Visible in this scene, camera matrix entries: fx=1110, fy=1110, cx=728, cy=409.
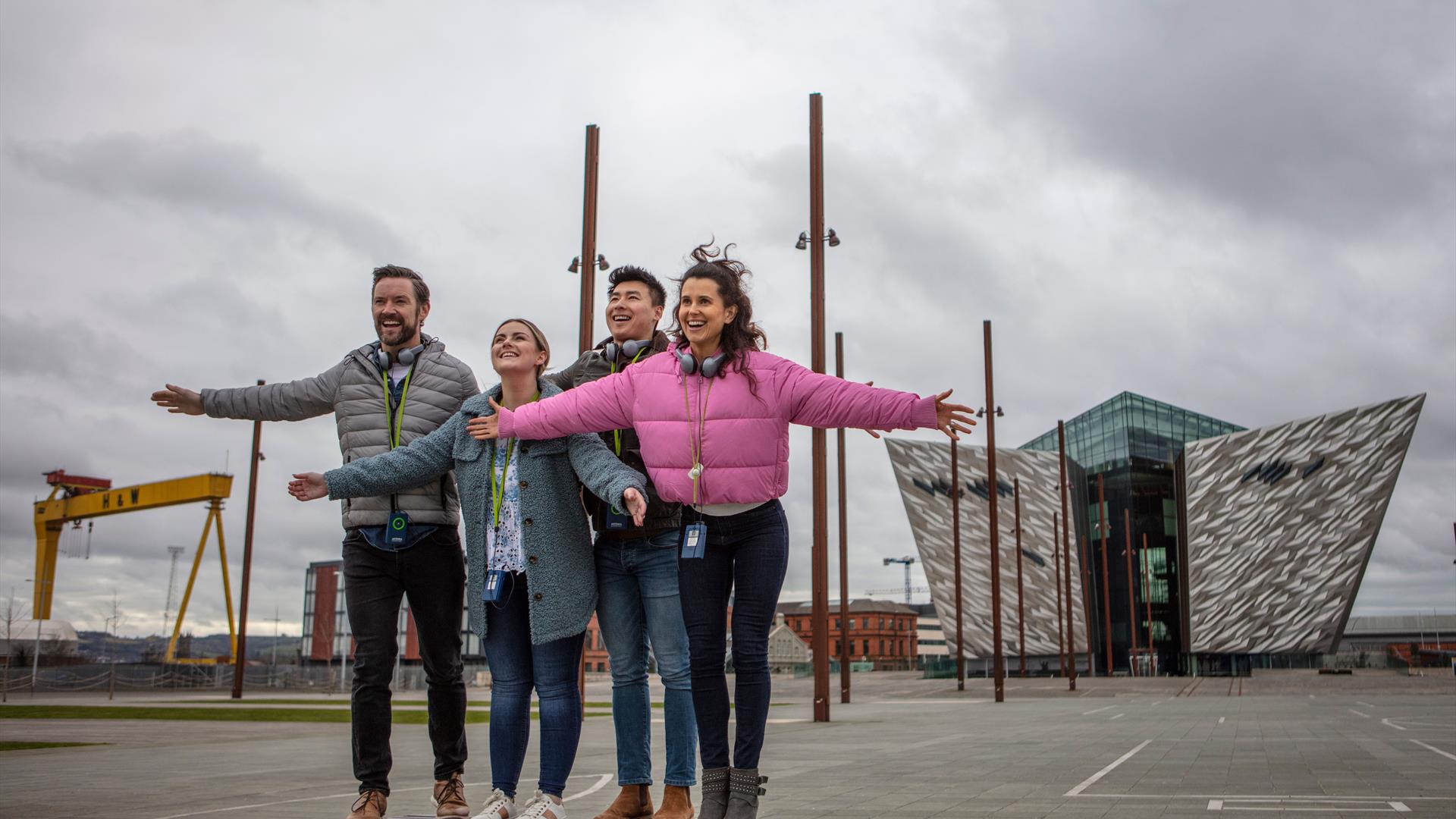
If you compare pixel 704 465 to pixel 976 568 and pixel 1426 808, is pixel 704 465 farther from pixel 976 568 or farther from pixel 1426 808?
pixel 976 568

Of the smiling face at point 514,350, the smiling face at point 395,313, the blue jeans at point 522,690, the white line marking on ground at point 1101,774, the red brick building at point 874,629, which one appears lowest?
the red brick building at point 874,629

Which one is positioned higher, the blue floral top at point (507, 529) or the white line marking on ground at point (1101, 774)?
the blue floral top at point (507, 529)

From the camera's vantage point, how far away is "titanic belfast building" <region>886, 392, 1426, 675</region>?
5200 centimetres

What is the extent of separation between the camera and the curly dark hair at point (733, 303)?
12.5 feet

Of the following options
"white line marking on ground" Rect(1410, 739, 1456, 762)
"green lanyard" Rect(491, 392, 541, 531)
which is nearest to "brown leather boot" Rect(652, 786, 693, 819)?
"green lanyard" Rect(491, 392, 541, 531)

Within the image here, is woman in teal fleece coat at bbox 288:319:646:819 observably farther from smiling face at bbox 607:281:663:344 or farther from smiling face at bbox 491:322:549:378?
smiling face at bbox 607:281:663:344

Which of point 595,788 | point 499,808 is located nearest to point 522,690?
point 499,808

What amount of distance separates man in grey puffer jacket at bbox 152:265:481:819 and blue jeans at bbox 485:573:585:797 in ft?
0.67

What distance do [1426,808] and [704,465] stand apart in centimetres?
423

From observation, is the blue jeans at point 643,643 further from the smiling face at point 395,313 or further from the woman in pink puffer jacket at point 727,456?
the smiling face at point 395,313

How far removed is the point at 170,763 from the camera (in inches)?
344

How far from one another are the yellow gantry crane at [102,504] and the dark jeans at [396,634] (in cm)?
3966

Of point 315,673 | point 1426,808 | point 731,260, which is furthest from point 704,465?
point 315,673

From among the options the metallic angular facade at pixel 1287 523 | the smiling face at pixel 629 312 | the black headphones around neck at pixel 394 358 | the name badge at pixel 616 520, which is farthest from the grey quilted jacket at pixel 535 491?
the metallic angular facade at pixel 1287 523
